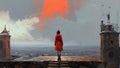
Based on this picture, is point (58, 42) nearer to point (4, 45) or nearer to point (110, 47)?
point (110, 47)

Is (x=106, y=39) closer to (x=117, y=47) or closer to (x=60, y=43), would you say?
(x=117, y=47)

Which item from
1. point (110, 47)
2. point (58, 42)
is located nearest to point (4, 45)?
point (110, 47)

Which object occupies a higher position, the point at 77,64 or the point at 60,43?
the point at 60,43

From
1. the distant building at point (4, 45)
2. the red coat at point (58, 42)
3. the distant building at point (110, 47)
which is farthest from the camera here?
the distant building at point (4, 45)

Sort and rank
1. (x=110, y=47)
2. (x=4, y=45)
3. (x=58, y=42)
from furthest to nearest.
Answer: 1. (x=4, y=45)
2. (x=110, y=47)
3. (x=58, y=42)

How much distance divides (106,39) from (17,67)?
37038 millimetres

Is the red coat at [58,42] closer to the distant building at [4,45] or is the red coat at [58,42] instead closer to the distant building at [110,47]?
the distant building at [110,47]

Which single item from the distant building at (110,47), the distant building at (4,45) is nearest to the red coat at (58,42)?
the distant building at (110,47)

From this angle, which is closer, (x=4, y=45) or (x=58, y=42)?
(x=58, y=42)

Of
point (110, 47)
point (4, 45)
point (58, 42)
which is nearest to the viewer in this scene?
point (58, 42)

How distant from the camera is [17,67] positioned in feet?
90.1

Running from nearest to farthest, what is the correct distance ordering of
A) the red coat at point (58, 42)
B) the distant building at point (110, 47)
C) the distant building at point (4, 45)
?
the red coat at point (58, 42) < the distant building at point (110, 47) < the distant building at point (4, 45)

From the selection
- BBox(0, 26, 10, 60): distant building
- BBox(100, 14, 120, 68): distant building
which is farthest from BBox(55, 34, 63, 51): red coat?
BBox(0, 26, 10, 60): distant building

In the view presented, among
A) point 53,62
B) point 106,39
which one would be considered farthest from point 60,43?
point 106,39
